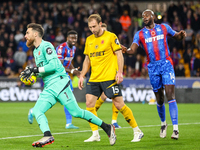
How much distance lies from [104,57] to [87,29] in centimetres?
1585

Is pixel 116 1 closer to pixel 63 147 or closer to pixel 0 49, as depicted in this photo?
pixel 0 49

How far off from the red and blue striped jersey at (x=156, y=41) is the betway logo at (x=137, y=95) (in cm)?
1063

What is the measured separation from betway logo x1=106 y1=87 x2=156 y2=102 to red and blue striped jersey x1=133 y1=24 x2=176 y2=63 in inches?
418

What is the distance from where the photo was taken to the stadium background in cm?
1931

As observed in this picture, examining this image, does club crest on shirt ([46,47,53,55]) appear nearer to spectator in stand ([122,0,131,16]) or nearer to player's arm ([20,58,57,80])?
player's arm ([20,58,57,80])

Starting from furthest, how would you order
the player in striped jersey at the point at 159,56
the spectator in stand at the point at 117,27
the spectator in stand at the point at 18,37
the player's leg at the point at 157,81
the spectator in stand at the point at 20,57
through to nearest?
the spectator in stand at the point at 18,37
the spectator in stand at the point at 117,27
the spectator in stand at the point at 20,57
the player's leg at the point at 157,81
the player in striped jersey at the point at 159,56

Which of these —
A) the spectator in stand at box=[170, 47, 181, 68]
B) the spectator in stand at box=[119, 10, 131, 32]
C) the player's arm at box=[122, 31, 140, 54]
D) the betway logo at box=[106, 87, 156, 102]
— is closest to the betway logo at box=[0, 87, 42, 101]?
the betway logo at box=[106, 87, 156, 102]

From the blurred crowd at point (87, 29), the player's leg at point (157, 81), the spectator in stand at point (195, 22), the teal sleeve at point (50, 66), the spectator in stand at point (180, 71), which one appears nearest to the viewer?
the teal sleeve at point (50, 66)

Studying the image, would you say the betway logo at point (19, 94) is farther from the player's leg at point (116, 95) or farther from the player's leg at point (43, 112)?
the player's leg at point (43, 112)

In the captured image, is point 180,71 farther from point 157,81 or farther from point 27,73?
point 27,73

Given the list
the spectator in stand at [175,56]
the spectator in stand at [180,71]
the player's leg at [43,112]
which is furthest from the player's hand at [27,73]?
the spectator in stand at [175,56]

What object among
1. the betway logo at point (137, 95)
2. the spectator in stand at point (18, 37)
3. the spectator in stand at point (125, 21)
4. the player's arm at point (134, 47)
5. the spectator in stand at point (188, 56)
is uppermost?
the spectator in stand at point (125, 21)

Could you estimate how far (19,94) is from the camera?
19359 mm

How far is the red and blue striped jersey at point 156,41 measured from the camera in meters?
7.62
